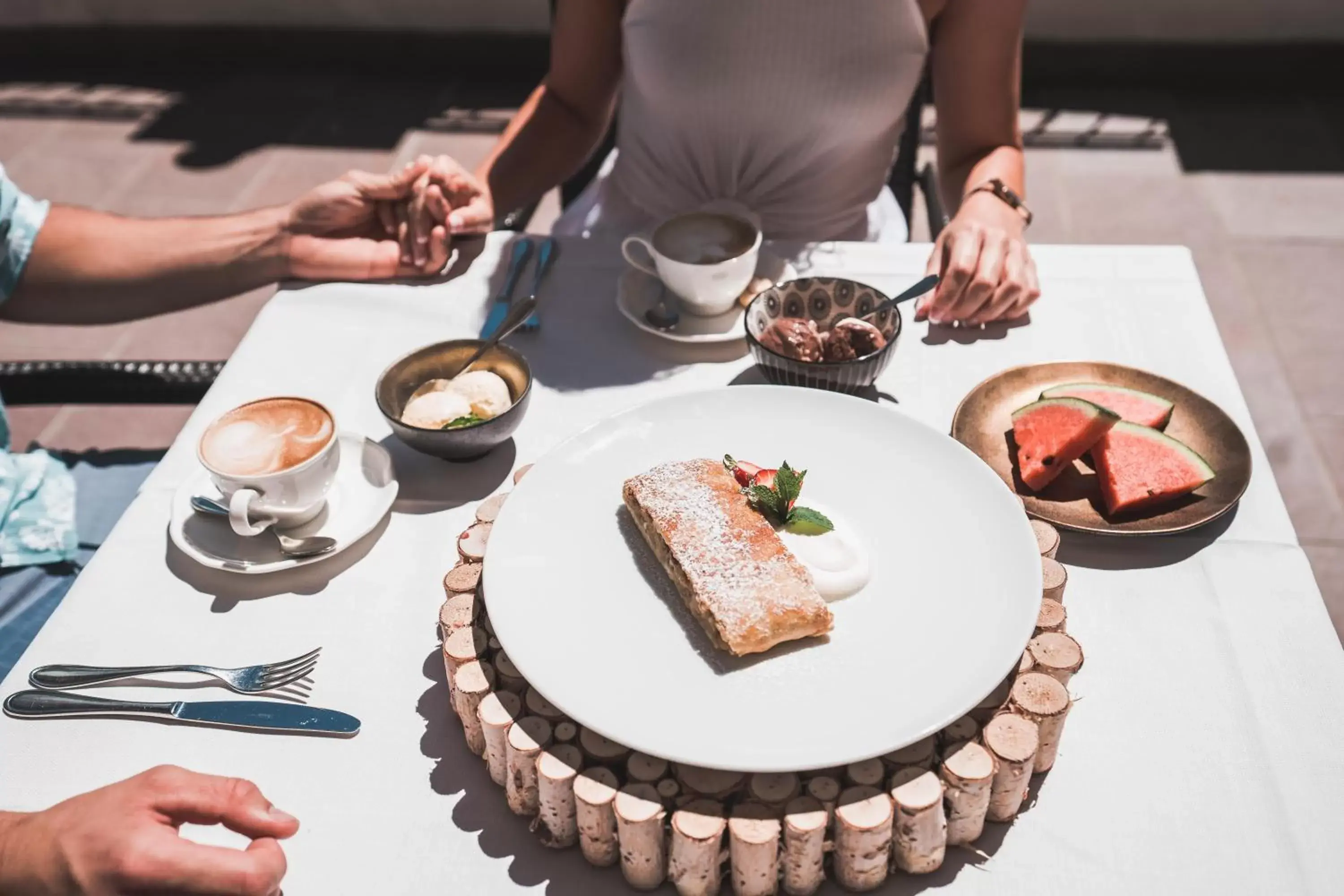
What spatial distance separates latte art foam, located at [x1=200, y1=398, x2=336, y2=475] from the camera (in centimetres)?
115

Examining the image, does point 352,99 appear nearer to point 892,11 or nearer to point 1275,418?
point 892,11

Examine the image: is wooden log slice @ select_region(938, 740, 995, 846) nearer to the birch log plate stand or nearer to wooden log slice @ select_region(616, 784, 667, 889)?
the birch log plate stand

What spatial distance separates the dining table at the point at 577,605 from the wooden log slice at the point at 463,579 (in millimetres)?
76

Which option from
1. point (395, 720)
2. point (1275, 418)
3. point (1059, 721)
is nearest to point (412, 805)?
point (395, 720)

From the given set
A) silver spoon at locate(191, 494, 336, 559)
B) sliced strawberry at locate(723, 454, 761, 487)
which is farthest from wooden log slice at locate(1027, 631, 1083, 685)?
silver spoon at locate(191, 494, 336, 559)

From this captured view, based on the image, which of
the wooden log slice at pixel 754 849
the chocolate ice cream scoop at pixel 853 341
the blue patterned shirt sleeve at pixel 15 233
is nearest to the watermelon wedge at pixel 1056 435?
the chocolate ice cream scoop at pixel 853 341

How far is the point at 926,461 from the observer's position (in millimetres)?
1122

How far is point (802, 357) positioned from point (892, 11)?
2.88 ft

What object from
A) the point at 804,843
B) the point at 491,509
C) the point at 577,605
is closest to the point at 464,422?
A: the point at 491,509

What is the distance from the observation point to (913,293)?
56.6 inches

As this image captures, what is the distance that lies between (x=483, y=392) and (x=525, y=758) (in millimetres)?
567

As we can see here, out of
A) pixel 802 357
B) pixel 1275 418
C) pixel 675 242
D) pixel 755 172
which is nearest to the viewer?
pixel 802 357

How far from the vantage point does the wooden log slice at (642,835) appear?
0.82m

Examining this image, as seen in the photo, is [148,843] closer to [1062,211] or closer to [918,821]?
[918,821]
